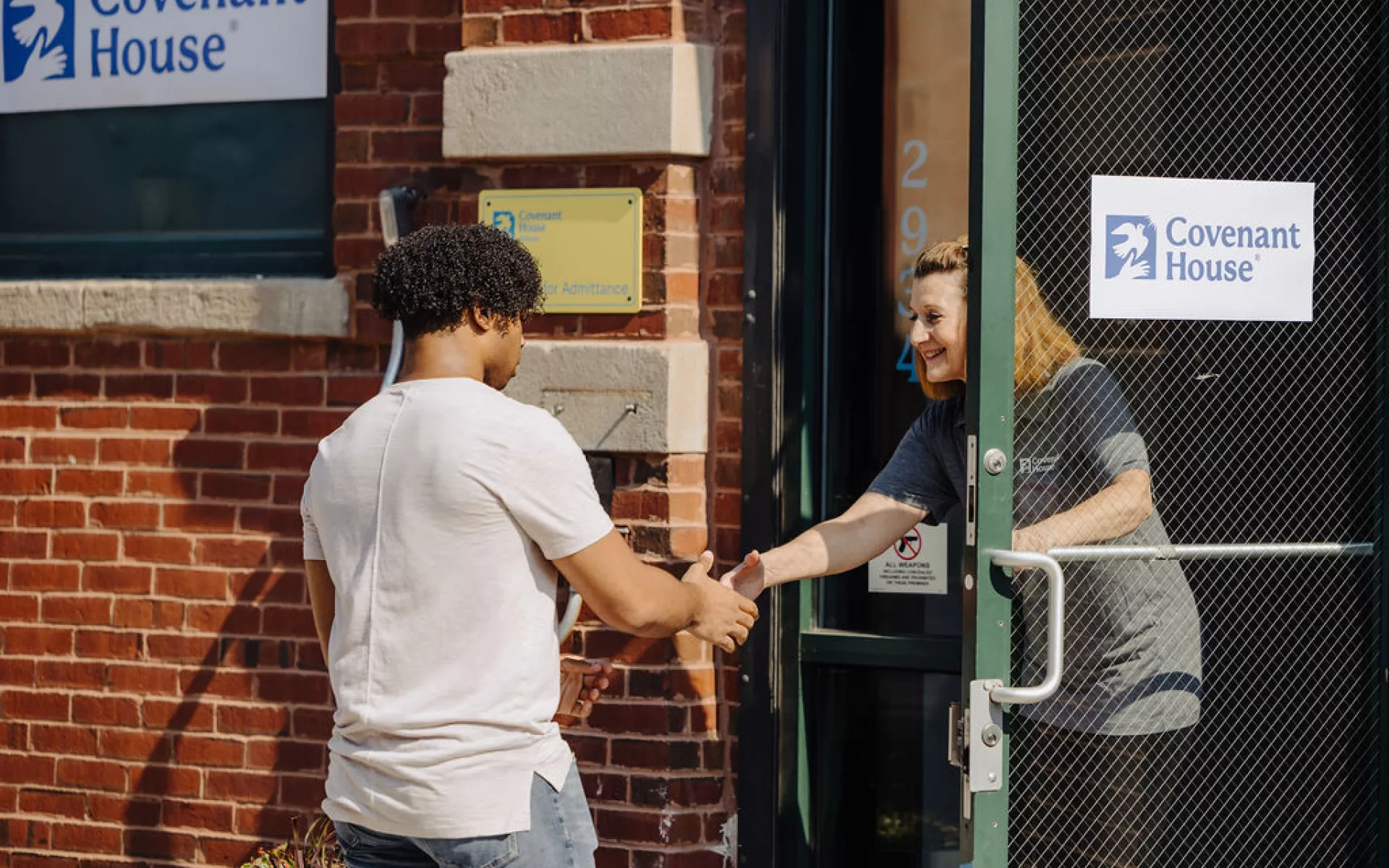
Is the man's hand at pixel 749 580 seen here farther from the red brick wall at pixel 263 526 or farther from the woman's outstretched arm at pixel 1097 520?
the woman's outstretched arm at pixel 1097 520

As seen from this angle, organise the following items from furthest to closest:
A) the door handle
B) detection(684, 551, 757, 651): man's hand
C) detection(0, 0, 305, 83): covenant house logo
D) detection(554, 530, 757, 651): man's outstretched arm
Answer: detection(0, 0, 305, 83): covenant house logo, detection(684, 551, 757, 651): man's hand, the door handle, detection(554, 530, 757, 651): man's outstretched arm

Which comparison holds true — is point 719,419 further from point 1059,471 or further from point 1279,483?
point 1279,483

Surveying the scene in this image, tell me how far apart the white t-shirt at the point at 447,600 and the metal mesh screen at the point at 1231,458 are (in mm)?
1283

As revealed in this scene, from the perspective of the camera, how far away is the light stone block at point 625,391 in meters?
4.52

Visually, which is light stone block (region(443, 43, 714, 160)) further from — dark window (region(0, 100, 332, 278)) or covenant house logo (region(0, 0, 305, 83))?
covenant house logo (region(0, 0, 305, 83))

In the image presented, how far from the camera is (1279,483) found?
4.14 metres

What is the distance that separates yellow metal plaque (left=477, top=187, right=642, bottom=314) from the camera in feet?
15.0

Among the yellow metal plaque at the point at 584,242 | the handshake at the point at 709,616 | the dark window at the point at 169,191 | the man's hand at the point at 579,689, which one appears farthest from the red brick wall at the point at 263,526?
the man's hand at the point at 579,689

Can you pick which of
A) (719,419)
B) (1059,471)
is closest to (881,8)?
(719,419)

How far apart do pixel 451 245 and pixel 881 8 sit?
6.24 feet

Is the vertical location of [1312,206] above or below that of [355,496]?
above

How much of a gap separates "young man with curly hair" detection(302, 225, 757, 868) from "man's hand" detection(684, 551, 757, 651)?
0.42 metres

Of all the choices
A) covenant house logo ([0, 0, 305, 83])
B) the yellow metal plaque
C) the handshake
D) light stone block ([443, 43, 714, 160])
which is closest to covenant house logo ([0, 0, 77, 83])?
covenant house logo ([0, 0, 305, 83])

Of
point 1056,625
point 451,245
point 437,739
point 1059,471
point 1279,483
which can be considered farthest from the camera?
point 1279,483
